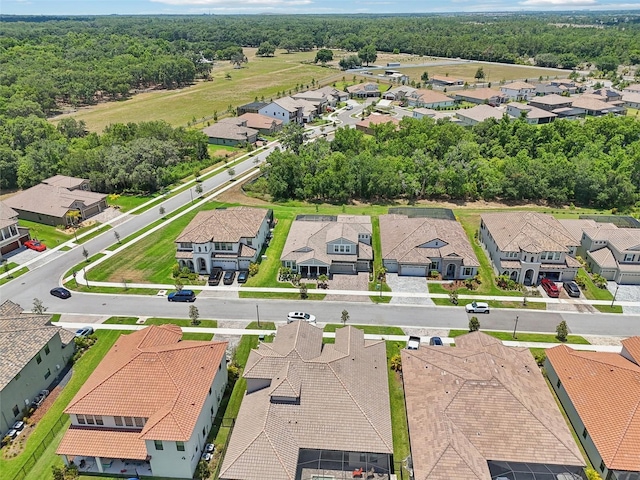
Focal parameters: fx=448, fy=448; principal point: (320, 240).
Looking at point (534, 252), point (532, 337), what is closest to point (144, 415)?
point (532, 337)

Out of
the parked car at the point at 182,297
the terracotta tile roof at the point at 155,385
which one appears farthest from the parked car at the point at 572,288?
the parked car at the point at 182,297

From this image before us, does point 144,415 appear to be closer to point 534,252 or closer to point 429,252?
point 429,252

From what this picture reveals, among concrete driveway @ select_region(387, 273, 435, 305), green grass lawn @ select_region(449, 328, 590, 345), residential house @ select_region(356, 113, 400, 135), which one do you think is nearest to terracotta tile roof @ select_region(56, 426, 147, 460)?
concrete driveway @ select_region(387, 273, 435, 305)

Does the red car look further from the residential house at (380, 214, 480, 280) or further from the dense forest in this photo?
the residential house at (380, 214, 480, 280)

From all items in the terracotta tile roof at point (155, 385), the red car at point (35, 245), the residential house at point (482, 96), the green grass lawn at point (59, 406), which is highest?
the residential house at point (482, 96)

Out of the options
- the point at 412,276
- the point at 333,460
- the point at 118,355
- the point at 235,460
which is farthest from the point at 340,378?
the point at 412,276

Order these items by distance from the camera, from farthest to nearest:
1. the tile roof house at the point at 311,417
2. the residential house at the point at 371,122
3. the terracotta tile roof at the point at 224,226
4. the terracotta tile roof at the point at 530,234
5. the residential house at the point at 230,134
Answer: the residential house at the point at 371,122 < the residential house at the point at 230,134 < the terracotta tile roof at the point at 224,226 < the terracotta tile roof at the point at 530,234 < the tile roof house at the point at 311,417

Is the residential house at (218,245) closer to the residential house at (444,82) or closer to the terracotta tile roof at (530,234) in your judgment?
the terracotta tile roof at (530,234)
